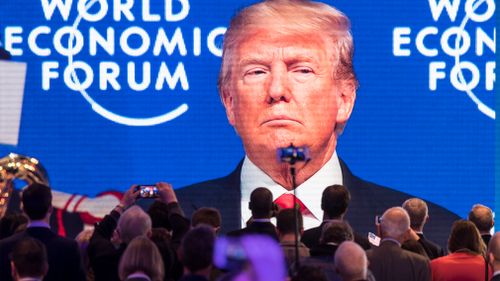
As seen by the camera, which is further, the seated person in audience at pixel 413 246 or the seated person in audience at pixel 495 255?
the seated person in audience at pixel 413 246

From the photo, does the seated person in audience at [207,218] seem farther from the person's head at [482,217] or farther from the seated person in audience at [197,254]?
the person's head at [482,217]

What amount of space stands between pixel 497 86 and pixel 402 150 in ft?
2.89

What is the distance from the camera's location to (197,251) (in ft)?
16.2

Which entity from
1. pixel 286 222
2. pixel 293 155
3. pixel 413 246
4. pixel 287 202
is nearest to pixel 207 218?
pixel 286 222

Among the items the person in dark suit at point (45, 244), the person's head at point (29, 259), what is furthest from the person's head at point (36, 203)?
the person's head at point (29, 259)

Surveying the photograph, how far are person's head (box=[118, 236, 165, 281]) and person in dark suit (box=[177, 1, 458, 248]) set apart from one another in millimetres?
3900

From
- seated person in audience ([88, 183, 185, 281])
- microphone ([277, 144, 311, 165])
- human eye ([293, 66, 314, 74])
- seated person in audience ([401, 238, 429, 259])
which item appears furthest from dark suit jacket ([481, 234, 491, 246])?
human eye ([293, 66, 314, 74])

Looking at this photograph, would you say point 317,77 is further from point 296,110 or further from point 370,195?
point 370,195

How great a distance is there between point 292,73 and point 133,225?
11.3 ft

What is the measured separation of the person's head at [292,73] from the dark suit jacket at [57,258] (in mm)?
3559

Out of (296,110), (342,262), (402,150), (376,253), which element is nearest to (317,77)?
(296,110)

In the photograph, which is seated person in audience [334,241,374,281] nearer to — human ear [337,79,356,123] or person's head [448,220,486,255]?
person's head [448,220,486,255]

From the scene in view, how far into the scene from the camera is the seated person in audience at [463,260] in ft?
20.2

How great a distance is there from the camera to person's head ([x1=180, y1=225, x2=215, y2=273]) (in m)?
4.92
